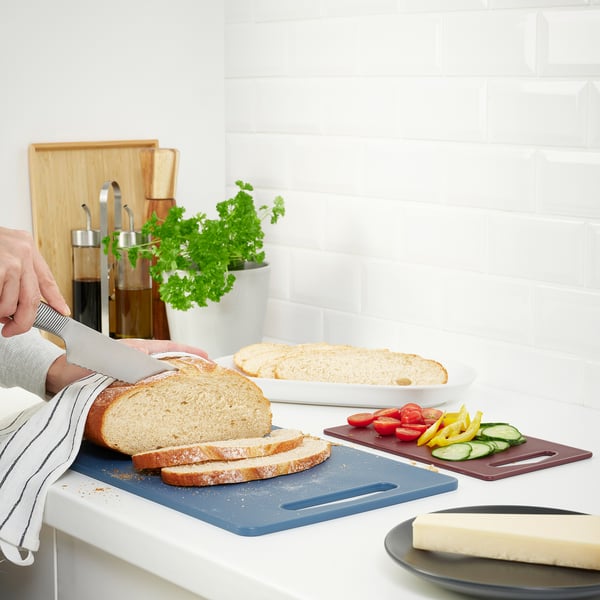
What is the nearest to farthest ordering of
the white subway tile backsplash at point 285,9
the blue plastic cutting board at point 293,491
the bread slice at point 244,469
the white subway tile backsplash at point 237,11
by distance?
the blue plastic cutting board at point 293,491 → the bread slice at point 244,469 → the white subway tile backsplash at point 285,9 → the white subway tile backsplash at point 237,11

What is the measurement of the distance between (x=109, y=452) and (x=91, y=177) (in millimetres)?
824

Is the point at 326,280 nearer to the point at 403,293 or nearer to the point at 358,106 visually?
the point at 403,293

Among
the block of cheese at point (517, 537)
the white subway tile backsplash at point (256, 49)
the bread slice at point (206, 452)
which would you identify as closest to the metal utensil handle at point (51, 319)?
the bread slice at point (206, 452)

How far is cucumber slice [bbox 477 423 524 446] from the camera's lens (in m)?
1.44

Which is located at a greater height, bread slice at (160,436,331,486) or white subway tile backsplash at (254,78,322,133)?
white subway tile backsplash at (254,78,322,133)

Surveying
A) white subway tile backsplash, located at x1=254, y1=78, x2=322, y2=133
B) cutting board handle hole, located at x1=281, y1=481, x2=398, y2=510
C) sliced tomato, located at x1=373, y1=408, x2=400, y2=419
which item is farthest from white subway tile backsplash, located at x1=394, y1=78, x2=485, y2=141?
cutting board handle hole, located at x1=281, y1=481, x2=398, y2=510

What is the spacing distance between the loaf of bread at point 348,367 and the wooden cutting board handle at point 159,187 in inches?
15.3

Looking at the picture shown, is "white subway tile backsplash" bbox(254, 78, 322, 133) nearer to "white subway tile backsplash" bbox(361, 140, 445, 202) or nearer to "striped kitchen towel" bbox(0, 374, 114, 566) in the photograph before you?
"white subway tile backsplash" bbox(361, 140, 445, 202)

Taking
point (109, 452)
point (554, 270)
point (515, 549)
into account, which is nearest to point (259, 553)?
point (515, 549)

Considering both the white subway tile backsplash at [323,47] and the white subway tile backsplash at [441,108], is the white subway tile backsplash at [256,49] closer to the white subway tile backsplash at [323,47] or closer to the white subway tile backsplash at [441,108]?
the white subway tile backsplash at [323,47]

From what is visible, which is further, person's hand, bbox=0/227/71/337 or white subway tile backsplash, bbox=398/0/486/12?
white subway tile backsplash, bbox=398/0/486/12

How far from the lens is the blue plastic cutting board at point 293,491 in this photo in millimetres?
1147

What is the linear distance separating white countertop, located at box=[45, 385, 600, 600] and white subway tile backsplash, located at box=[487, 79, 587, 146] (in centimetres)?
53

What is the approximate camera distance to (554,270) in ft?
5.70
